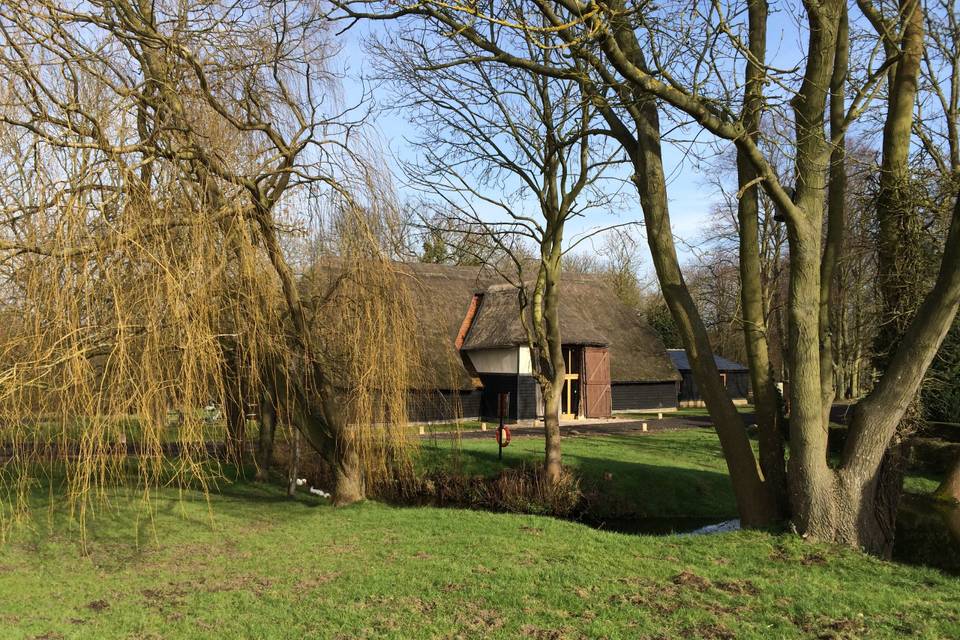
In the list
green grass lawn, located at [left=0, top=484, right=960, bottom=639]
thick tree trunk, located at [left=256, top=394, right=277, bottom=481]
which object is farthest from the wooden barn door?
green grass lawn, located at [left=0, top=484, right=960, bottom=639]

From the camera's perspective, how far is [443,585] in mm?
6262

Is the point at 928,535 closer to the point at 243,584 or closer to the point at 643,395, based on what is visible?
the point at 243,584

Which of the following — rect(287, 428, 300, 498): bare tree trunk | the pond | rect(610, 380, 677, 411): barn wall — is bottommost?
the pond

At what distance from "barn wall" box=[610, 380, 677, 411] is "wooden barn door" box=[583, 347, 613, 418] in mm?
1752

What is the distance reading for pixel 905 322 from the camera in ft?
32.6

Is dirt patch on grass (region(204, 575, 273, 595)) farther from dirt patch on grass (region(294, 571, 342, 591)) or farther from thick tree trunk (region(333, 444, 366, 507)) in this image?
thick tree trunk (region(333, 444, 366, 507))

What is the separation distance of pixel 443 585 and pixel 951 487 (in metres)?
9.72

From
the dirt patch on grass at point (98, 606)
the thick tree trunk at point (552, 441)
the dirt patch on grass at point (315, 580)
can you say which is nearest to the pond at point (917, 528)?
the thick tree trunk at point (552, 441)

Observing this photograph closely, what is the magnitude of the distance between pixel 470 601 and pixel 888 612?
3.20 metres

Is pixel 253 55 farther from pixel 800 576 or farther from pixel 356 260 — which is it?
pixel 800 576

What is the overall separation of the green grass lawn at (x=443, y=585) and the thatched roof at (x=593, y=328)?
1653 centimetres

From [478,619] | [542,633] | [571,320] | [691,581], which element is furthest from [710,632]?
[571,320]

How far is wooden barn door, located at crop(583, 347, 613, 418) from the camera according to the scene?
1044 inches

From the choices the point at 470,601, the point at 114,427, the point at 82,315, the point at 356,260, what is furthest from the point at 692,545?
the point at 82,315
